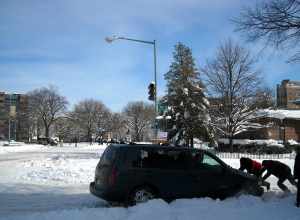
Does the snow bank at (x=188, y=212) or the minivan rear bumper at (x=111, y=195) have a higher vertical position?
the minivan rear bumper at (x=111, y=195)

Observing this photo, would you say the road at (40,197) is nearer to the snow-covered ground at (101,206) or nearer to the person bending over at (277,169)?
the snow-covered ground at (101,206)

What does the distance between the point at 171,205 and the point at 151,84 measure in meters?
13.1

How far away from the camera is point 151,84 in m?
A: 22.3

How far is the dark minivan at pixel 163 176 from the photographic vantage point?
10.5 meters

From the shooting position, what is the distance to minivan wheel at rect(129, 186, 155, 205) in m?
10.5

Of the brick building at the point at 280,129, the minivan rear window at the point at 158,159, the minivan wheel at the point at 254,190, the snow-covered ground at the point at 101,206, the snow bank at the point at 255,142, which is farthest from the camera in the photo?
the brick building at the point at 280,129

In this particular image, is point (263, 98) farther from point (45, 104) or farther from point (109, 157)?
point (45, 104)

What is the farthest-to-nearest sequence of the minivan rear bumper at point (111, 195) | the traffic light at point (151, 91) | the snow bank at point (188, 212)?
the traffic light at point (151, 91) → the minivan rear bumper at point (111, 195) → the snow bank at point (188, 212)

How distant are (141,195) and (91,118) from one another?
352 ft

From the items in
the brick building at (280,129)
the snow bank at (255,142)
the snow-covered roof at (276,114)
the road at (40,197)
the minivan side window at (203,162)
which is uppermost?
the snow-covered roof at (276,114)

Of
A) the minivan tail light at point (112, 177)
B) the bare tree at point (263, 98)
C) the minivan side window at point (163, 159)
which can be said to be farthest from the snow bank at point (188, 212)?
the bare tree at point (263, 98)

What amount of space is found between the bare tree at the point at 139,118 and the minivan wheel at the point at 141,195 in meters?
105

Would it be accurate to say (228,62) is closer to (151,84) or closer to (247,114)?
(247,114)

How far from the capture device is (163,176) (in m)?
10.8
